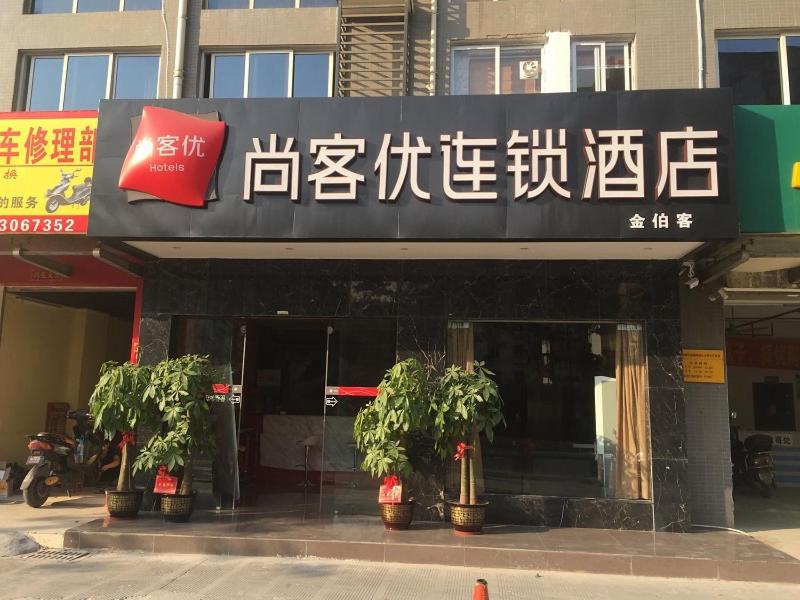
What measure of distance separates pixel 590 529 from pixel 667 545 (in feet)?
3.20

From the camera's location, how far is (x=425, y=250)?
25.5 feet

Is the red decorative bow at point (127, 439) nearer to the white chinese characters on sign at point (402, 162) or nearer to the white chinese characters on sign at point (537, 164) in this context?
the white chinese characters on sign at point (402, 162)

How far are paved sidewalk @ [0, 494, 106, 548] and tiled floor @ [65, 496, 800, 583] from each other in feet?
1.23

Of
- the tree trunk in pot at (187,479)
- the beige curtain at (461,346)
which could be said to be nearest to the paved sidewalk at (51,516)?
the tree trunk in pot at (187,479)

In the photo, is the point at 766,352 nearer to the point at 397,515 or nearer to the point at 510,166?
the point at 510,166

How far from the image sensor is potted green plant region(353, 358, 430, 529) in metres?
7.16

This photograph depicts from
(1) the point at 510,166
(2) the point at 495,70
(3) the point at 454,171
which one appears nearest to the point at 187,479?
(3) the point at 454,171

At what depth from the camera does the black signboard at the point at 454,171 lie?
6828mm

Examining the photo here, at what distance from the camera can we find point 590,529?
7.66 m

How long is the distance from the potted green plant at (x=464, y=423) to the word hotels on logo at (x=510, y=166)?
2.23 meters

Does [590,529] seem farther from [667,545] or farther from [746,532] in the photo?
[746,532]

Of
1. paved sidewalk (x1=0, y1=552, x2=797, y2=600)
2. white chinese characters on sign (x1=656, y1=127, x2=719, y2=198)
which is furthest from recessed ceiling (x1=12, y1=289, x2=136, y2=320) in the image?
white chinese characters on sign (x1=656, y1=127, x2=719, y2=198)

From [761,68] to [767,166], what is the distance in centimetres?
283

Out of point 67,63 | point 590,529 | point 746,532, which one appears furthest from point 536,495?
point 67,63
